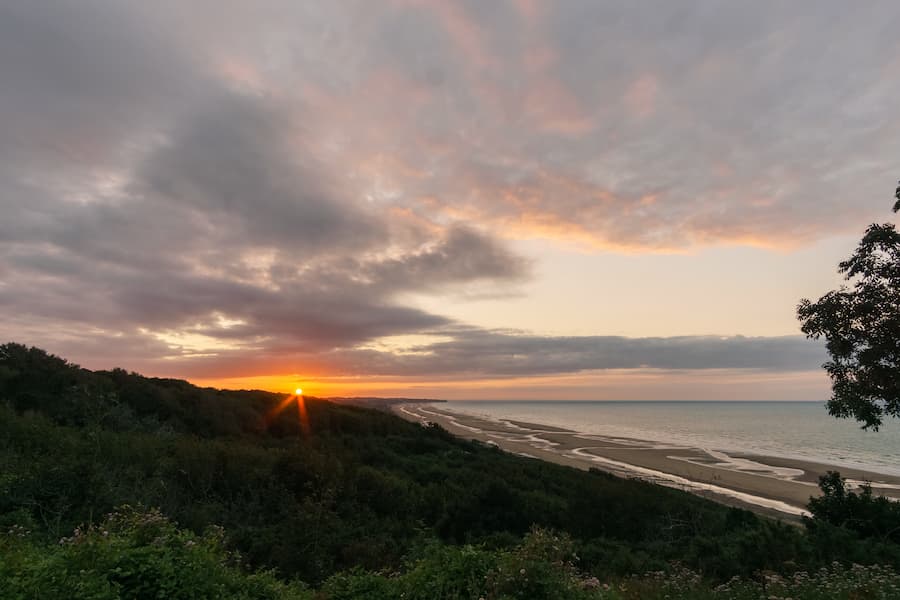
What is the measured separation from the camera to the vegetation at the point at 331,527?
7.43m

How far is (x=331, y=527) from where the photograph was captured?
15195 mm

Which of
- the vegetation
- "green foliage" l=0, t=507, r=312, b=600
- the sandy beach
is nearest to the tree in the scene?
the vegetation

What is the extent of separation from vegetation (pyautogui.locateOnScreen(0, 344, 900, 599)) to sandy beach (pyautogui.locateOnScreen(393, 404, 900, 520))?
10.3m

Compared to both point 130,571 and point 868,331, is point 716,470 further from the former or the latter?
point 130,571

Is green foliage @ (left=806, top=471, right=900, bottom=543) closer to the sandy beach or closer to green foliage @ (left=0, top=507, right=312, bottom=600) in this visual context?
the sandy beach

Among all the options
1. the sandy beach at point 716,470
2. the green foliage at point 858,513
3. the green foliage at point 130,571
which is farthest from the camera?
the sandy beach at point 716,470

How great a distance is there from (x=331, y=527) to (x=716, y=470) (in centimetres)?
4314

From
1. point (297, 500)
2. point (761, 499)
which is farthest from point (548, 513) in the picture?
point (761, 499)

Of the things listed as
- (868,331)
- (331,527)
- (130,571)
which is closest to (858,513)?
(868,331)

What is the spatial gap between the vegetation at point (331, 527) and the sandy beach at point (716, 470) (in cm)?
1033

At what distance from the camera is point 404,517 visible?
19.2m

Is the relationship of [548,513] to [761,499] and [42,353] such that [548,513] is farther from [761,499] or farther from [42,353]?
[42,353]

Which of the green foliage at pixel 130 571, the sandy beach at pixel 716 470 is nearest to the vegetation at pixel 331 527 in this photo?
the green foliage at pixel 130 571

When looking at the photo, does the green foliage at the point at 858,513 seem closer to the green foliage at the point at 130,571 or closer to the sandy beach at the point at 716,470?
the sandy beach at the point at 716,470
